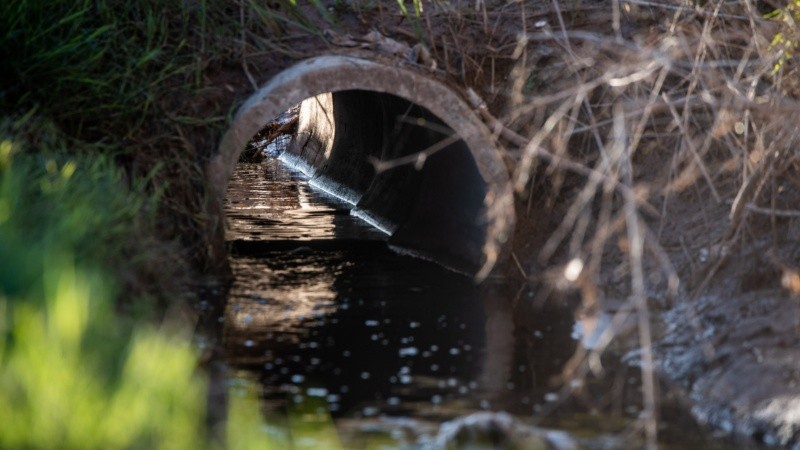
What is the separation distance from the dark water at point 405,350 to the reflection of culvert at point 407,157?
361 mm

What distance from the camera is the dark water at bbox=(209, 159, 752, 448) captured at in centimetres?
454

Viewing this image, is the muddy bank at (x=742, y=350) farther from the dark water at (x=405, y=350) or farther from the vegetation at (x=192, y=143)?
the vegetation at (x=192, y=143)

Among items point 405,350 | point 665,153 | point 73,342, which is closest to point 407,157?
point 405,350

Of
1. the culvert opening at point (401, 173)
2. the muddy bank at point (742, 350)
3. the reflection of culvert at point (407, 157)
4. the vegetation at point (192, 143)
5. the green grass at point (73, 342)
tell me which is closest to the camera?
the green grass at point (73, 342)

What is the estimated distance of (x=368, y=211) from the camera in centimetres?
1044

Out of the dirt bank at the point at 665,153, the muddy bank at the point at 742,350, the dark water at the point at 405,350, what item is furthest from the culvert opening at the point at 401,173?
the muddy bank at the point at 742,350

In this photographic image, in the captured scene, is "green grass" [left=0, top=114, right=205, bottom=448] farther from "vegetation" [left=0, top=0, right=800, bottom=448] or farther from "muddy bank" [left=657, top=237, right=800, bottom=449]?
"muddy bank" [left=657, top=237, right=800, bottom=449]

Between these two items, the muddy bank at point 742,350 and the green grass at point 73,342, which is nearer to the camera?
the green grass at point 73,342

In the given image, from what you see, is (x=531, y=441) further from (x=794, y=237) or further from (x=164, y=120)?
(x=164, y=120)

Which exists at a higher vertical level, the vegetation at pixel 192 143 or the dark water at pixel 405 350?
the vegetation at pixel 192 143

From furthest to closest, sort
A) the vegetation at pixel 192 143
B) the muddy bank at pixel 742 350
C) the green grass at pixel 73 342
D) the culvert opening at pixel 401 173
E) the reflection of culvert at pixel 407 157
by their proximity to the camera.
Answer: the culvert opening at pixel 401 173
the reflection of culvert at pixel 407 157
the muddy bank at pixel 742 350
the vegetation at pixel 192 143
the green grass at pixel 73 342

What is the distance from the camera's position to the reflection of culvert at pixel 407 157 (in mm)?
6660

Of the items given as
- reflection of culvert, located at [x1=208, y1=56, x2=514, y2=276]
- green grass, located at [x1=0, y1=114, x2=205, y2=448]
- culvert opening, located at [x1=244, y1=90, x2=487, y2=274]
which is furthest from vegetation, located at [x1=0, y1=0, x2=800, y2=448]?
culvert opening, located at [x1=244, y1=90, x2=487, y2=274]

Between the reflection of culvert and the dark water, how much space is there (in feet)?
Result: 1.19
